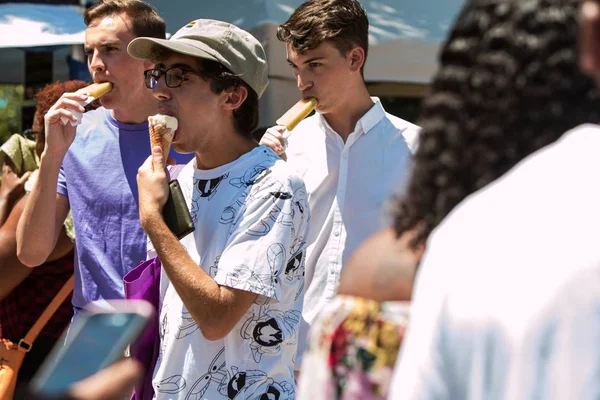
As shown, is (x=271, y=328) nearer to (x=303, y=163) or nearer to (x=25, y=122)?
(x=303, y=163)

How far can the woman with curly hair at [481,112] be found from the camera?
123 centimetres

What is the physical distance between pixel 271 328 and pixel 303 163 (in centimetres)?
126

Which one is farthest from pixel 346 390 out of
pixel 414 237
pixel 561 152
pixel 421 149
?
pixel 561 152

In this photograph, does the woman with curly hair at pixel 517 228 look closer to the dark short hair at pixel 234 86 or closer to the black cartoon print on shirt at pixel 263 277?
the black cartoon print on shirt at pixel 263 277

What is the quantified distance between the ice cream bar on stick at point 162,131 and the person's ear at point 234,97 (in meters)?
0.18

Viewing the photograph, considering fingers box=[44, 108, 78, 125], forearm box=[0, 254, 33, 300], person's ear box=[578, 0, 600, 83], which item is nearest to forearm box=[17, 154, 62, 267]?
fingers box=[44, 108, 78, 125]

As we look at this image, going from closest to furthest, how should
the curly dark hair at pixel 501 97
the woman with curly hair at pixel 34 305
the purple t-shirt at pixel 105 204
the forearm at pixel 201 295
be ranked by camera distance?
1. the curly dark hair at pixel 501 97
2. the forearm at pixel 201 295
3. the purple t-shirt at pixel 105 204
4. the woman with curly hair at pixel 34 305

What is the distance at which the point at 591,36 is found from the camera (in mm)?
1061

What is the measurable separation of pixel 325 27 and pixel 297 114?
0.40m

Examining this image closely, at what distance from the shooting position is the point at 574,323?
1013 mm

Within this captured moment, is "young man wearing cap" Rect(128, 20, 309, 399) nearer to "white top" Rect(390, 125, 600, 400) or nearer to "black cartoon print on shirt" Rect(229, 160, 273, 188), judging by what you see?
"black cartoon print on shirt" Rect(229, 160, 273, 188)

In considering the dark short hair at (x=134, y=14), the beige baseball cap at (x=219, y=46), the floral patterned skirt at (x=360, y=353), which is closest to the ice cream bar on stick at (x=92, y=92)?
the dark short hair at (x=134, y=14)

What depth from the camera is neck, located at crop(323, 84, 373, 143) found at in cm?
391

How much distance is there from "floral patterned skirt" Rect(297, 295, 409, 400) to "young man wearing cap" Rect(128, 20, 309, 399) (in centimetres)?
126
